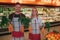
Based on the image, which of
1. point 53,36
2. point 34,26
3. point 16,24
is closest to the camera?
point 16,24

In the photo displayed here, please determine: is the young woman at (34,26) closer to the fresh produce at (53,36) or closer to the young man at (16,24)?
the young man at (16,24)

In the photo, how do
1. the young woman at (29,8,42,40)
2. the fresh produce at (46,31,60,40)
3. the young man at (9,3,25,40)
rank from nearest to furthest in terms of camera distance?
the young man at (9,3,25,40) → the young woman at (29,8,42,40) → the fresh produce at (46,31,60,40)

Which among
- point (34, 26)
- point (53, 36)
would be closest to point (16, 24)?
point (34, 26)

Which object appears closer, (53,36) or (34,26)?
(34,26)

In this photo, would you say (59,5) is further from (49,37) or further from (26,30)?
(26,30)

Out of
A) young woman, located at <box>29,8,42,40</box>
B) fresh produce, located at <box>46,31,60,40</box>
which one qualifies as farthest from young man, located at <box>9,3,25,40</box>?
fresh produce, located at <box>46,31,60,40</box>

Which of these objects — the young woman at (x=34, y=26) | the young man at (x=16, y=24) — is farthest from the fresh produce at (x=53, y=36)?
the young man at (x=16, y=24)

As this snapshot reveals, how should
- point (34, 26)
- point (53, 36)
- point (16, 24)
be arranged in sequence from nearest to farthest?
point (16, 24)
point (34, 26)
point (53, 36)

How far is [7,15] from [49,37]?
762mm

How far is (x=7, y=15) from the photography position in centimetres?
215

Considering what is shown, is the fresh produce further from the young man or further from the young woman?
the young man

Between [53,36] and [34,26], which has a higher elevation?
[34,26]

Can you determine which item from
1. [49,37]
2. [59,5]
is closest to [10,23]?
[49,37]

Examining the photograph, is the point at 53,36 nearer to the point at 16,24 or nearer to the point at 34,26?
the point at 34,26
